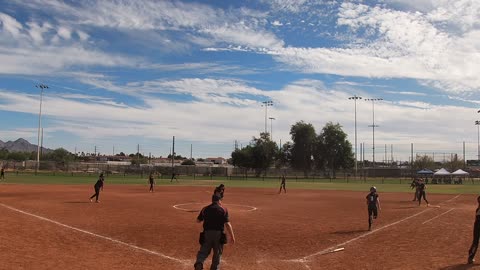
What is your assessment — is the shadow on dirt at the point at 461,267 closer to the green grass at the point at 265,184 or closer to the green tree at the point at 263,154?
the green grass at the point at 265,184

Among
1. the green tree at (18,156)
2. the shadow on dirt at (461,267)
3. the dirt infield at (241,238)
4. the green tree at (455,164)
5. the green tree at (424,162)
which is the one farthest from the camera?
the green tree at (18,156)

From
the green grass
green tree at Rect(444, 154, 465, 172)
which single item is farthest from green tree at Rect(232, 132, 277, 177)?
green tree at Rect(444, 154, 465, 172)

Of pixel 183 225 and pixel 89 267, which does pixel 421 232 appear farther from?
pixel 89 267

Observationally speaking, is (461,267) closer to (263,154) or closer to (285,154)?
(263,154)

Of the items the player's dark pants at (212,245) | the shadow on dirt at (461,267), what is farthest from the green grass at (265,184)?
the player's dark pants at (212,245)

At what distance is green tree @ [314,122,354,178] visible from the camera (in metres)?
117

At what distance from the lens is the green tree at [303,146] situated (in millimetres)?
119375

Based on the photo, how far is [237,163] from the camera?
388 ft

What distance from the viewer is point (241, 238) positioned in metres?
16.5

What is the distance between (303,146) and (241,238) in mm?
104234

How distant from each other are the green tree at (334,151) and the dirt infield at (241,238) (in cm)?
9195

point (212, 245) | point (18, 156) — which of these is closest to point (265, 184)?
point (212, 245)

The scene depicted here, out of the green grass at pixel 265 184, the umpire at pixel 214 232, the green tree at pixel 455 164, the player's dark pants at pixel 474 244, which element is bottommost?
the green grass at pixel 265 184

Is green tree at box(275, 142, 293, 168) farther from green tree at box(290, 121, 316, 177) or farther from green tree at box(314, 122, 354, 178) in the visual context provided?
green tree at box(314, 122, 354, 178)
